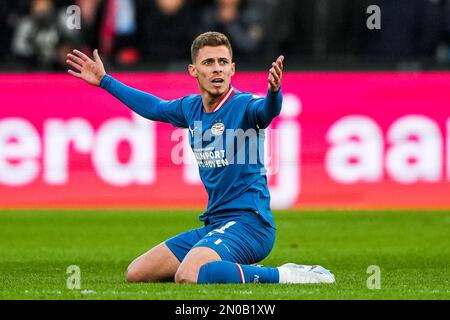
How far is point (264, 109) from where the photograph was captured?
8938 mm

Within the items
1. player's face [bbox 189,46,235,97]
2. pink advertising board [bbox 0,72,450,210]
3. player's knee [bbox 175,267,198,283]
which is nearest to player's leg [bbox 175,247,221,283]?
player's knee [bbox 175,267,198,283]

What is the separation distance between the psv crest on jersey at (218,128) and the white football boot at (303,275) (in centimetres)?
115

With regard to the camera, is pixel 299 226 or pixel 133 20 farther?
pixel 133 20

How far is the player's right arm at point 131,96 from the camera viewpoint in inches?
395

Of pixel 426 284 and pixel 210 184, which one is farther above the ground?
pixel 210 184

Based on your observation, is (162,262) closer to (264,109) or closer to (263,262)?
(264,109)

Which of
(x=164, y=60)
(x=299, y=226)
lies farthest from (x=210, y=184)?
(x=164, y=60)

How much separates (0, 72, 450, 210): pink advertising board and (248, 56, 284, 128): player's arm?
7.01m

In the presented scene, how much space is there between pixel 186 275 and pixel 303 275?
0.88 m

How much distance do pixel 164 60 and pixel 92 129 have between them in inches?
72.4

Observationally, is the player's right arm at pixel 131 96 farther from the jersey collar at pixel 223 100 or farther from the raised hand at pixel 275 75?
the raised hand at pixel 275 75

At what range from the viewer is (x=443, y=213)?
634 inches
